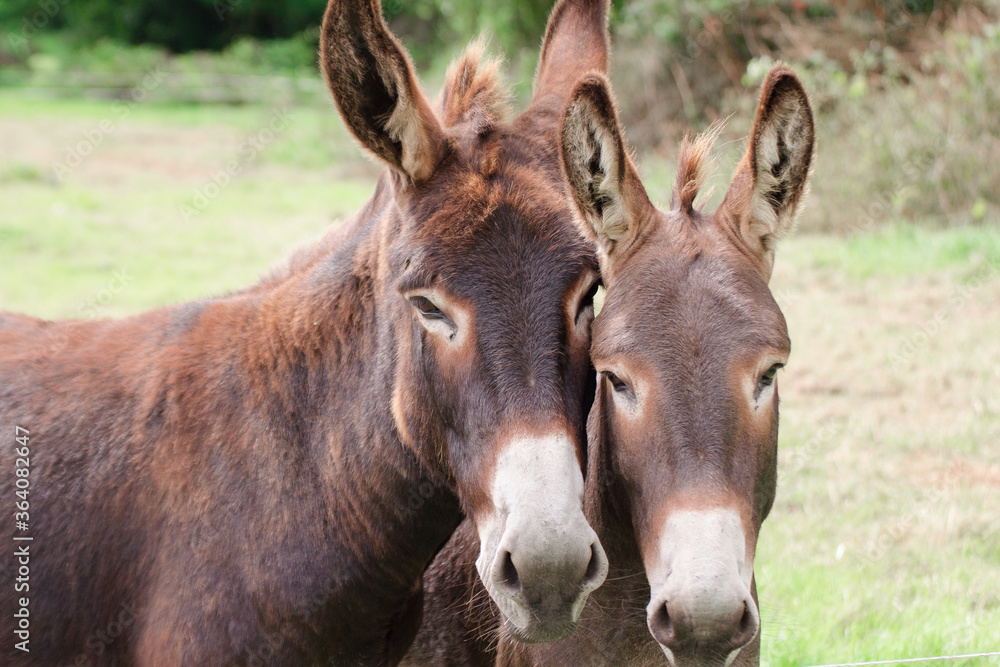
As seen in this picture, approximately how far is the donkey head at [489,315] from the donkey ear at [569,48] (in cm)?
27

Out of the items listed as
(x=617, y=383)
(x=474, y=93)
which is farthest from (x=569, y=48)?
(x=617, y=383)

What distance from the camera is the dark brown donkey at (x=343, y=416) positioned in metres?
2.85

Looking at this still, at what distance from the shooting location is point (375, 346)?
3.26 metres

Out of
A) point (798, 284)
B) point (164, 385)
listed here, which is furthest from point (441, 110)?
point (798, 284)

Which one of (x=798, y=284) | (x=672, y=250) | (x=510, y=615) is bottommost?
(x=798, y=284)

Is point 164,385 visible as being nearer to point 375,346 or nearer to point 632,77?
point 375,346

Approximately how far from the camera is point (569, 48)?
147 inches

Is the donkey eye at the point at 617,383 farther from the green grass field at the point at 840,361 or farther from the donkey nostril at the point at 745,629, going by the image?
the green grass field at the point at 840,361

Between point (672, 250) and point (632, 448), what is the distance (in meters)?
0.66

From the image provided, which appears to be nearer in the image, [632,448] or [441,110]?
[632,448]

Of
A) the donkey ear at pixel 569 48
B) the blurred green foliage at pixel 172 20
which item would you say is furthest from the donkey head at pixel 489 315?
the blurred green foliage at pixel 172 20

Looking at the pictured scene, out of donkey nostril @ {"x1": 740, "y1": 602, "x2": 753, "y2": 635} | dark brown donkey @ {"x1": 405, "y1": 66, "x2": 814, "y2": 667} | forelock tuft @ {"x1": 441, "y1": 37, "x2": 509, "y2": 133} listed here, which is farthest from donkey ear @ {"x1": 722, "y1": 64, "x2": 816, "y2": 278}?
donkey nostril @ {"x1": 740, "y1": 602, "x2": 753, "y2": 635}

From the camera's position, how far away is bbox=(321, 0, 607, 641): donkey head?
2619mm

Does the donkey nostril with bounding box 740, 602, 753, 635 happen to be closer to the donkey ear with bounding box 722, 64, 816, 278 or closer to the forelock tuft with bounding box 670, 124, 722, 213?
the donkey ear with bounding box 722, 64, 816, 278
